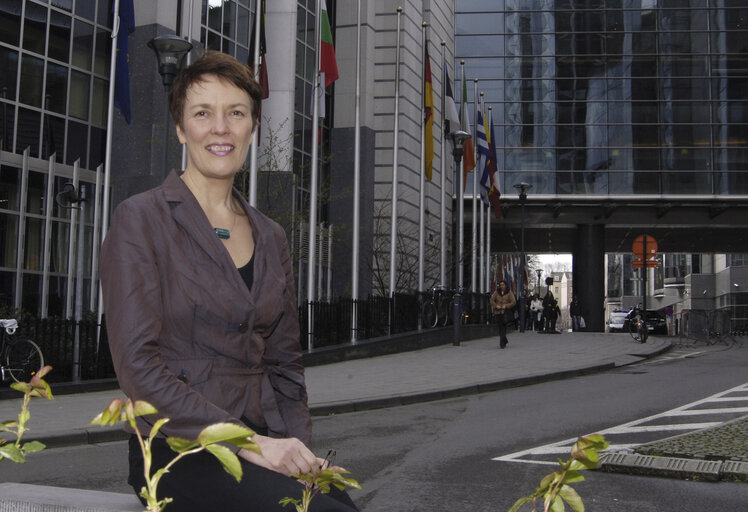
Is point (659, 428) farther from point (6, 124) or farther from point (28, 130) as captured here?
point (28, 130)

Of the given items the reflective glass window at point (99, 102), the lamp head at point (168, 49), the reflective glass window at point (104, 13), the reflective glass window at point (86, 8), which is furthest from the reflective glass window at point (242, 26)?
the lamp head at point (168, 49)

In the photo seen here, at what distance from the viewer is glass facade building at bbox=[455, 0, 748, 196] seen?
138ft

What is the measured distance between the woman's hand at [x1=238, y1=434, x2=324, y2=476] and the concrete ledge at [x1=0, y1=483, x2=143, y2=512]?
35cm

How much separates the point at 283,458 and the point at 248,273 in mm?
630

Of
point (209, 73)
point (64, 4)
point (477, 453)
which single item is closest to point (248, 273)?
point (209, 73)

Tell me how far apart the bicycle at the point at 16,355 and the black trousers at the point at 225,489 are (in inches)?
443

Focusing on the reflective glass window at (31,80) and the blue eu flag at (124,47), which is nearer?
the blue eu flag at (124,47)

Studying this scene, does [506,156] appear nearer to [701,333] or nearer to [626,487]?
[701,333]

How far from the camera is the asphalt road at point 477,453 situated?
6121 mm

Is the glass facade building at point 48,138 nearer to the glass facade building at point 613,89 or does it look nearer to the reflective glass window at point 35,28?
the reflective glass window at point 35,28

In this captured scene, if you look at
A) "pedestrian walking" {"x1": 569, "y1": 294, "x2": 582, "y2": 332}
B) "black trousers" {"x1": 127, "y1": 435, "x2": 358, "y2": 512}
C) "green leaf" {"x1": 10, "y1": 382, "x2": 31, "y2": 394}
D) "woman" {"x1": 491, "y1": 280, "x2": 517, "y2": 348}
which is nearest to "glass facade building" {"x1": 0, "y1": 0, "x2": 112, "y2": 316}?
"woman" {"x1": 491, "y1": 280, "x2": 517, "y2": 348}

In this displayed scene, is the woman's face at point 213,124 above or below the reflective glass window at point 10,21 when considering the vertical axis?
below

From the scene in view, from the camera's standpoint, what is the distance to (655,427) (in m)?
9.59

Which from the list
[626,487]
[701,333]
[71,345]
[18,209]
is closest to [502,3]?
[701,333]
